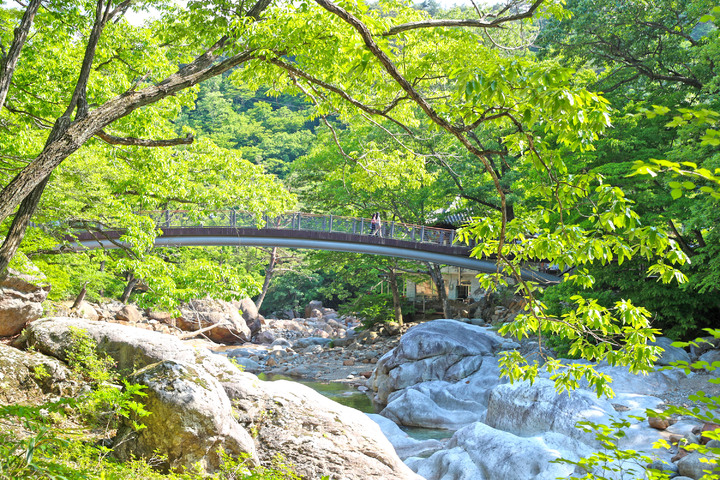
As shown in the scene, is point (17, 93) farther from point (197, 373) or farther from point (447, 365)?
point (447, 365)

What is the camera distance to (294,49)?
14.0 feet

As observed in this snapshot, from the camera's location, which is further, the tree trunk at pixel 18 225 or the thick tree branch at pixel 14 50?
the thick tree branch at pixel 14 50

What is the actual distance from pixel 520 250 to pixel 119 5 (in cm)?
580

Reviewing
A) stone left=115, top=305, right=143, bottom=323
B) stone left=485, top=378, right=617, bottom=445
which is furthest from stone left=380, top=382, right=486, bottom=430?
stone left=115, top=305, right=143, bottom=323

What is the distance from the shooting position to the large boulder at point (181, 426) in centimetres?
430

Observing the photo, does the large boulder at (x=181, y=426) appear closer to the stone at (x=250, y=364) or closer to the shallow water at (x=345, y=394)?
the shallow water at (x=345, y=394)

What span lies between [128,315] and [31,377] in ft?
51.8

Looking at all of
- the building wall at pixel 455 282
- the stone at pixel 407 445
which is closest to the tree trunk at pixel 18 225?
the stone at pixel 407 445

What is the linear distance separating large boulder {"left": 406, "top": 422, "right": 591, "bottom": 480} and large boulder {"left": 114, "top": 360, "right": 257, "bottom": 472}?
3.67 metres

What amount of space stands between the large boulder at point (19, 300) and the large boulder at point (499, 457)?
6.23 metres

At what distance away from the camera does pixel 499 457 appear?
23.1 ft

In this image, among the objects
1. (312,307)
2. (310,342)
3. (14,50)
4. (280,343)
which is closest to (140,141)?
(14,50)

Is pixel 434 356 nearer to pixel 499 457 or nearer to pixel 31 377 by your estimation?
pixel 499 457

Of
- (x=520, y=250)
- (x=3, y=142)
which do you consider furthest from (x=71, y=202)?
(x=520, y=250)
